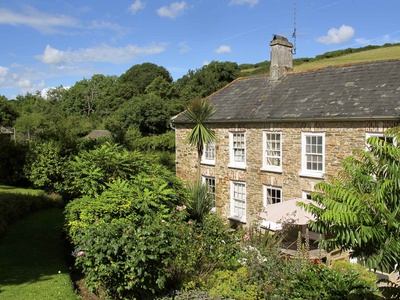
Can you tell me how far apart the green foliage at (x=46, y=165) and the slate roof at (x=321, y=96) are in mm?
9204

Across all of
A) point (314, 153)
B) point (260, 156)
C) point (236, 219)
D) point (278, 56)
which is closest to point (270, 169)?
point (260, 156)

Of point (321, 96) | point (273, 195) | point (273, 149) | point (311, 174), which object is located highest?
point (321, 96)

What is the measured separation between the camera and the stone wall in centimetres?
1423

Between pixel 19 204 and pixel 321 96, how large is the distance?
14712 millimetres

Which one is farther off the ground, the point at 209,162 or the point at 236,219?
the point at 209,162

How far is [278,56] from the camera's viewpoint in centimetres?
1997

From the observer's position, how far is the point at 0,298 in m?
7.79

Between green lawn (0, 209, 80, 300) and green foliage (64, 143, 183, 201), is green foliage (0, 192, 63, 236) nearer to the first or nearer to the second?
green lawn (0, 209, 80, 300)

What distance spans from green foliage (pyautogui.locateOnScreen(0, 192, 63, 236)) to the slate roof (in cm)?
975

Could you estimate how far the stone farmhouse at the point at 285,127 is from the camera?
14312mm

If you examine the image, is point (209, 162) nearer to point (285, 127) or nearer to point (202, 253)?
point (285, 127)

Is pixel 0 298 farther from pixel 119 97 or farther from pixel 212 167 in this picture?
pixel 119 97

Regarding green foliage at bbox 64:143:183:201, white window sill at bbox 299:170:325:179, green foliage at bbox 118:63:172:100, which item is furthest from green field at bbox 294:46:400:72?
green foliage at bbox 64:143:183:201

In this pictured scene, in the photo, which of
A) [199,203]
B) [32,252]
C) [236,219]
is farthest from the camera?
[236,219]
